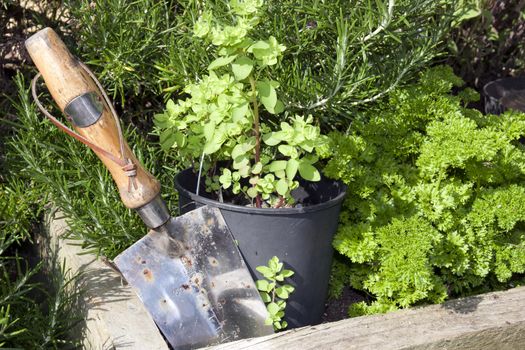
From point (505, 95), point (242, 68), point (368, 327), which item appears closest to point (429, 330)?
point (368, 327)

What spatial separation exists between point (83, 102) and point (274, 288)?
721 mm

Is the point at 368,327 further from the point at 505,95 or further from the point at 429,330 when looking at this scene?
the point at 505,95

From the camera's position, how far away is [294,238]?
1.91 m

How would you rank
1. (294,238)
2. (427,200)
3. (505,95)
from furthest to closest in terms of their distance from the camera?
1. (505,95)
2. (427,200)
3. (294,238)

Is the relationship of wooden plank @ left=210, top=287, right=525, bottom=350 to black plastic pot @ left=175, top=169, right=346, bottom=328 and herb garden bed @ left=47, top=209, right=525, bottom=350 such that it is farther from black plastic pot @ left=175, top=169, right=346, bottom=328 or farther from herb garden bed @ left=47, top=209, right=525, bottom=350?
black plastic pot @ left=175, top=169, right=346, bottom=328

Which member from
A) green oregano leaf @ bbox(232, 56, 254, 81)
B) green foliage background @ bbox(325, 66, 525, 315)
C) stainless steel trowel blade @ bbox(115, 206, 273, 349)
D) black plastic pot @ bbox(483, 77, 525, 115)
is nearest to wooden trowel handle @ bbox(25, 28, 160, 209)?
stainless steel trowel blade @ bbox(115, 206, 273, 349)

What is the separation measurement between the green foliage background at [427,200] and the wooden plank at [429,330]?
0.07 m

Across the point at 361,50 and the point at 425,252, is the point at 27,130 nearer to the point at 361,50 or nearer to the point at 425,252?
the point at 361,50

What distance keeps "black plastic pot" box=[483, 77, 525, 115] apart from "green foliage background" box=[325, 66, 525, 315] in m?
0.95

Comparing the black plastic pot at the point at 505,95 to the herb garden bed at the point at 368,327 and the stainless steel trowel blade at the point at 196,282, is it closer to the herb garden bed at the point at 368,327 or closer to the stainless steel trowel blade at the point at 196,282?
the herb garden bed at the point at 368,327

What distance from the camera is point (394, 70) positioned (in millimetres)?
2262

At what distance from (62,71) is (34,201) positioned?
901 mm

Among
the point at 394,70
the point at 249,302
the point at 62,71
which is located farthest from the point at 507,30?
the point at 62,71

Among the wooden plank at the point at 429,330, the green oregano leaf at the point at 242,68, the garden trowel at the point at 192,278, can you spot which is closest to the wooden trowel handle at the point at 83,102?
the garden trowel at the point at 192,278
